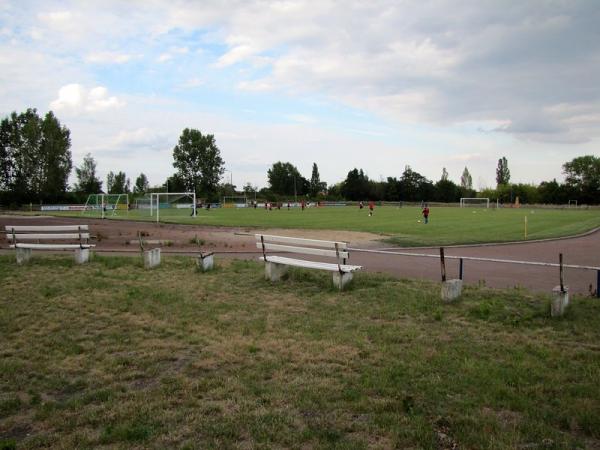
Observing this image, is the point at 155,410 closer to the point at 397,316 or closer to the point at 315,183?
the point at 397,316

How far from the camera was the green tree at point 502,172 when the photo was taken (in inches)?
6147

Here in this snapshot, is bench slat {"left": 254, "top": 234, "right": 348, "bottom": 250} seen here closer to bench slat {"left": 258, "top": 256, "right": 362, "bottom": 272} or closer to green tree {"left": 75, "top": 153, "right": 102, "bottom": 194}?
bench slat {"left": 258, "top": 256, "right": 362, "bottom": 272}

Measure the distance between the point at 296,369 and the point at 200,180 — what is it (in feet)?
405

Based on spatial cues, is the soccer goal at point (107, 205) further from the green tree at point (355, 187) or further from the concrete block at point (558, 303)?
the green tree at point (355, 187)

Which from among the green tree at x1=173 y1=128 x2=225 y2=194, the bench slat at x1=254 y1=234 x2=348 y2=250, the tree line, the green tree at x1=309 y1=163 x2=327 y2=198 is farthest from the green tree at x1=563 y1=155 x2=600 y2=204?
the bench slat at x1=254 y1=234 x2=348 y2=250

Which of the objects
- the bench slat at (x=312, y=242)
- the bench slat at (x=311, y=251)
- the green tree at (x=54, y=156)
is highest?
the green tree at (x=54, y=156)

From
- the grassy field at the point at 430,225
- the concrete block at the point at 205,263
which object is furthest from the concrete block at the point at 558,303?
the grassy field at the point at 430,225

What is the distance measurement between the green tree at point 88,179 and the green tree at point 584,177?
101896 millimetres

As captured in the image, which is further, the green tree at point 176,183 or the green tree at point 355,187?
the green tree at point 355,187

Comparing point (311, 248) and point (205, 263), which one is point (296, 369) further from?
point (205, 263)

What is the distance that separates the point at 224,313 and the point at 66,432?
3.70 meters

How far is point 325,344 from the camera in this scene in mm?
5891

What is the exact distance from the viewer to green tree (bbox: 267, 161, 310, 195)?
506 feet

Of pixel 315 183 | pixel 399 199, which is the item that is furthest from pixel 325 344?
pixel 315 183
